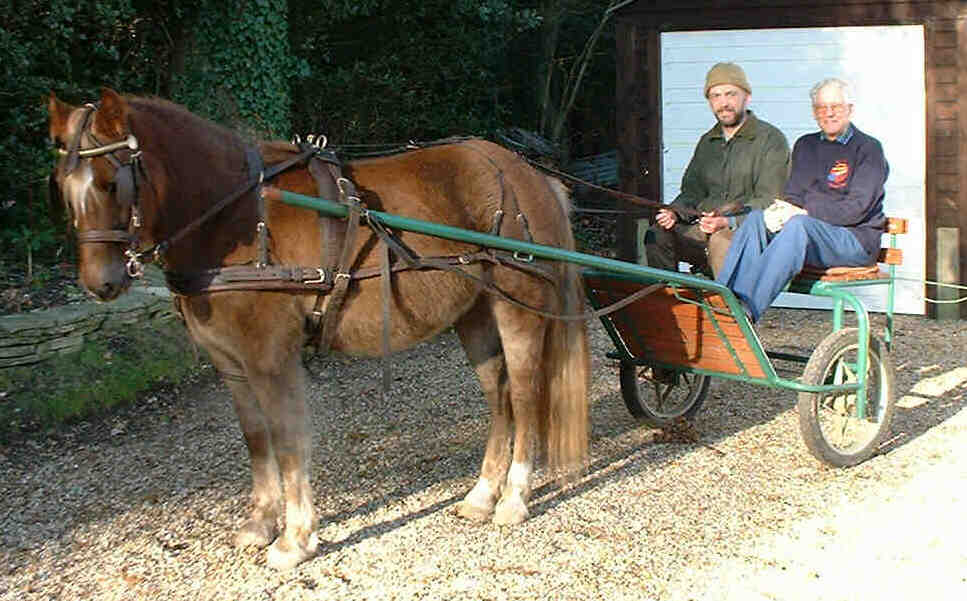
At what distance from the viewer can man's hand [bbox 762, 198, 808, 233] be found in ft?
18.3

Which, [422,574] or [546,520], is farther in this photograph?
[546,520]

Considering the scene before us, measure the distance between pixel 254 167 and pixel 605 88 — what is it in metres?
13.1

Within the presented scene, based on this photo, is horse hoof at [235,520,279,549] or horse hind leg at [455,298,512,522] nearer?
horse hoof at [235,520,279,549]

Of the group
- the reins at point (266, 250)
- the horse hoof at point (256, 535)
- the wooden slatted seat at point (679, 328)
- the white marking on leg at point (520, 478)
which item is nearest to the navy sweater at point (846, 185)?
the wooden slatted seat at point (679, 328)

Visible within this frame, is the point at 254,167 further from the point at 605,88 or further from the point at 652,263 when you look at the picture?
the point at 605,88

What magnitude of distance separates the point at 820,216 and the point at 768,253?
53 cm

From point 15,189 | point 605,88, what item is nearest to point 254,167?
point 15,189

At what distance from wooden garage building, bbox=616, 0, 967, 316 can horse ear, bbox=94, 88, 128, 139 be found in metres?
7.72

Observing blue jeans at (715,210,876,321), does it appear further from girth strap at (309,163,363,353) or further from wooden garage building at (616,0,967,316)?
wooden garage building at (616,0,967,316)

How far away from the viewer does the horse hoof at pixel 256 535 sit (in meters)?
4.85

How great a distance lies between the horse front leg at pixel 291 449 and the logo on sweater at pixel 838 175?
9.76 feet

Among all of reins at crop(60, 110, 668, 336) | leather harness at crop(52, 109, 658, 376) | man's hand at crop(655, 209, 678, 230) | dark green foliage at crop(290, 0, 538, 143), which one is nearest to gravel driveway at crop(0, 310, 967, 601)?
leather harness at crop(52, 109, 658, 376)

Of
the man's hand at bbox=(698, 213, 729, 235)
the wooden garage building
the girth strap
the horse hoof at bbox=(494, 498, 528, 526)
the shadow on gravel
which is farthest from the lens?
the wooden garage building

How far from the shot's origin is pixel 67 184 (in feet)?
13.4
